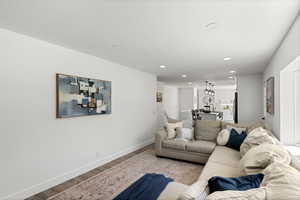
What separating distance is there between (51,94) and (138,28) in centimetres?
182

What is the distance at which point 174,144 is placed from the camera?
3805 mm

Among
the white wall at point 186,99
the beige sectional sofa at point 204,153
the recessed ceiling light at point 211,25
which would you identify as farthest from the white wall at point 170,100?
the recessed ceiling light at point 211,25

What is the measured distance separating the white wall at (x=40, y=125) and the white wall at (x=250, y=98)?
476 cm

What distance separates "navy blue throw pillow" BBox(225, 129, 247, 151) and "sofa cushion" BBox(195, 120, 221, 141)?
0.50 metres

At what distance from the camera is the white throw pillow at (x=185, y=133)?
4.00 metres

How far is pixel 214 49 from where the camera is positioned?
9.49ft

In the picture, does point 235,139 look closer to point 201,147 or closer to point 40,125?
point 201,147

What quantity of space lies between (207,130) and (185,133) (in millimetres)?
573

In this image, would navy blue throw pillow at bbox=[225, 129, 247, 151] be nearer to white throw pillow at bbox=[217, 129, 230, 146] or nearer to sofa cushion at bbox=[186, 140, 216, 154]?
white throw pillow at bbox=[217, 129, 230, 146]

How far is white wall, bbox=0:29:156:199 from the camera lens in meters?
2.17

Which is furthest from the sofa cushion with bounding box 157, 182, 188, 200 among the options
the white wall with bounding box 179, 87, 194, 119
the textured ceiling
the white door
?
the white wall with bounding box 179, 87, 194, 119

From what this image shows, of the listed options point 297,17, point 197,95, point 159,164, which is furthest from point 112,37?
point 197,95

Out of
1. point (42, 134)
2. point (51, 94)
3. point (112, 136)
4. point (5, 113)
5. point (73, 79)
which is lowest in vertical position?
point (112, 136)

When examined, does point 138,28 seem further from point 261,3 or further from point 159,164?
point 159,164
